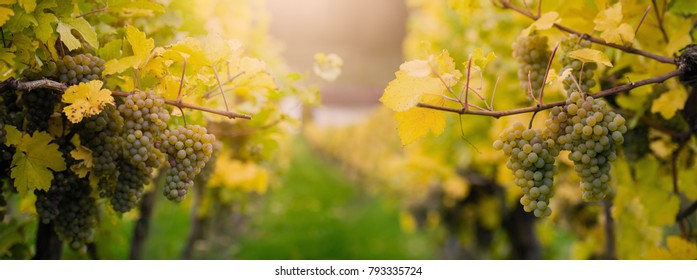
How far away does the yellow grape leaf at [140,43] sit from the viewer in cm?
146

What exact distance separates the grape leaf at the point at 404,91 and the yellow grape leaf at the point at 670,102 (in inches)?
43.2

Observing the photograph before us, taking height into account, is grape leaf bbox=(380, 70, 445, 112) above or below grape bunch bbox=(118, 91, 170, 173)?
above

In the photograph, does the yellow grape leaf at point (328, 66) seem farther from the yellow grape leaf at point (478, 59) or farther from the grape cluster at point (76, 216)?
the grape cluster at point (76, 216)

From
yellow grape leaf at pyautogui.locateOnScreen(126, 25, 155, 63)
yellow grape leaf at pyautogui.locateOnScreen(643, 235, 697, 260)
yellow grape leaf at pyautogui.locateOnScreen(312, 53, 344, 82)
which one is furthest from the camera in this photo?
yellow grape leaf at pyautogui.locateOnScreen(643, 235, 697, 260)

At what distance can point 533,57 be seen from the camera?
1.83m

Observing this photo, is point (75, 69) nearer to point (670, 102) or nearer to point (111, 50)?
point (111, 50)

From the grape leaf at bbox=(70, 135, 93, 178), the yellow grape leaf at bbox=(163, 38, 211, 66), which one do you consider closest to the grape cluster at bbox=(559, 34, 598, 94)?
the yellow grape leaf at bbox=(163, 38, 211, 66)

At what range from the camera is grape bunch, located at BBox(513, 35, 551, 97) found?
1.83 metres

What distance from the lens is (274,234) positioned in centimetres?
938

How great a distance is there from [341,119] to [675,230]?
63.6 ft

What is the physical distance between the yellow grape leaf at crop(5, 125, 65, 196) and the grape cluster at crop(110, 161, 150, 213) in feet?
0.58

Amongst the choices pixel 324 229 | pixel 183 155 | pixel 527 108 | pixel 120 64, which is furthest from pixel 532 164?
pixel 324 229

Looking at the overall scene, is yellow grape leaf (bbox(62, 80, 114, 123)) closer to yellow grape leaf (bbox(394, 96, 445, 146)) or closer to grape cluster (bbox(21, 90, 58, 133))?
grape cluster (bbox(21, 90, 58, 133))

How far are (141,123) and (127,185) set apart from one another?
0.27m
